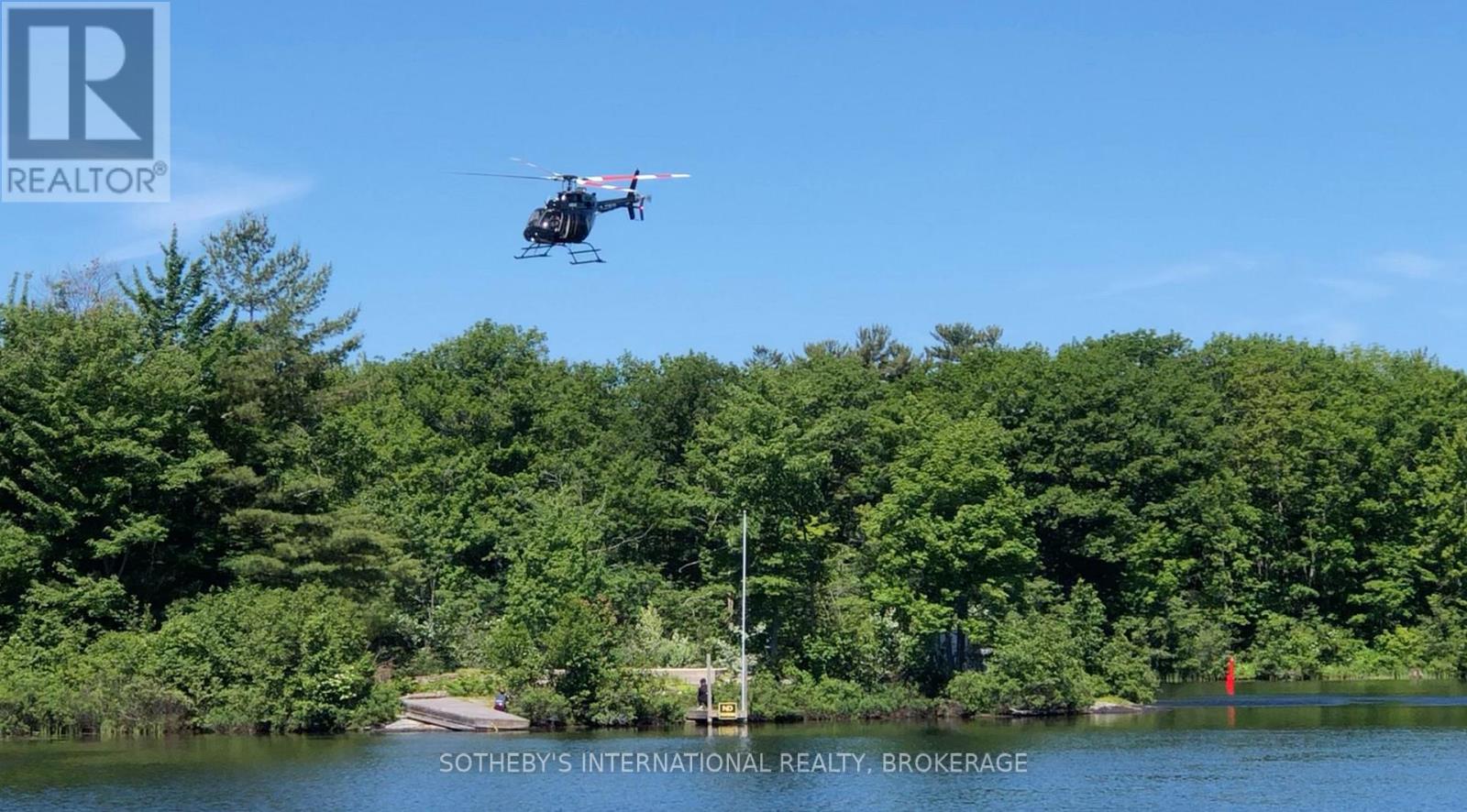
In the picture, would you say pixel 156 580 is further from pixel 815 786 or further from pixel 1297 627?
pixel 1297 627

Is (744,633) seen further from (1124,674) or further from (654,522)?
(654,522)

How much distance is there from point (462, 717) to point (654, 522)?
24.4 meters

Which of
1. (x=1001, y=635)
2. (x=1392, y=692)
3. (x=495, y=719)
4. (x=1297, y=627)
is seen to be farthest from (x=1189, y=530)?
(x=495, y=719)

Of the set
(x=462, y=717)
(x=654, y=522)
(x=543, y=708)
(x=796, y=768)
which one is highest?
(x=654, y=522)

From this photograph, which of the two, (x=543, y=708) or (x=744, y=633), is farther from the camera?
(x=744, y=633)

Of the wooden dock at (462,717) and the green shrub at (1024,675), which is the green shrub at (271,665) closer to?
the wooden dock at (462,717)

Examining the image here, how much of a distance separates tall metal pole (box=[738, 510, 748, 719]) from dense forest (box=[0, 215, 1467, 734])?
0.69 m

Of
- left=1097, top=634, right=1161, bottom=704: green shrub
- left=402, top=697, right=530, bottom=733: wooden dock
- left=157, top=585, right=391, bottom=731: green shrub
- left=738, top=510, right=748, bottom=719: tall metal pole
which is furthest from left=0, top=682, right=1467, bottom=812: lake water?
left=1097, top=634, right=1161, bottom=704: green shrub

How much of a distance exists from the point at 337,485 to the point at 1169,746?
1131 inches

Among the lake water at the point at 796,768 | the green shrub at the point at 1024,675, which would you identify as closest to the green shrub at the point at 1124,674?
the green shrub at the point at 1024,675

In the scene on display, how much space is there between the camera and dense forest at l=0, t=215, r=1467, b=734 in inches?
2032

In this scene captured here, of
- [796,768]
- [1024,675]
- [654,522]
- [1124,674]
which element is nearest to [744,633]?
[1024,675]

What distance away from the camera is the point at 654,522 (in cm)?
7356

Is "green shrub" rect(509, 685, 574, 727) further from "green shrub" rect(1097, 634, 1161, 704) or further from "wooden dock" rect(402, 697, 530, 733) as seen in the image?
"green shrub" rect(1097, 634, 1161, 704)
